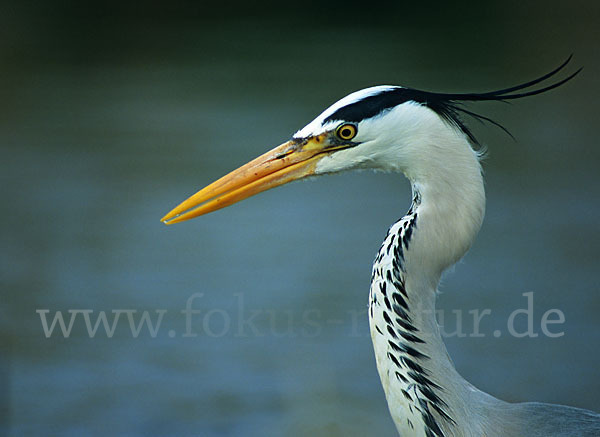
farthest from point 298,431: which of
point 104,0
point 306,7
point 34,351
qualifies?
point 104,0

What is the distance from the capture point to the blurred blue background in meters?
2.83

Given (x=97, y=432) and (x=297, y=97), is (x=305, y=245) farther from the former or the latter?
(x=297, y=97)

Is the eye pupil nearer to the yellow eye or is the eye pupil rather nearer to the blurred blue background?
the yellow eye

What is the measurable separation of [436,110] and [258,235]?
2.63 metres

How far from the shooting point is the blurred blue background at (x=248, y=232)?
283cm

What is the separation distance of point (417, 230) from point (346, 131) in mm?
224

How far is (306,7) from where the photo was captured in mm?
8289

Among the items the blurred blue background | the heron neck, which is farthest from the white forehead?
the blurred blue background

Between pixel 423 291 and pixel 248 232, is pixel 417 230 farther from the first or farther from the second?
pixel 248 232

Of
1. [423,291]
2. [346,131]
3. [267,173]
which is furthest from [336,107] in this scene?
[423,291]

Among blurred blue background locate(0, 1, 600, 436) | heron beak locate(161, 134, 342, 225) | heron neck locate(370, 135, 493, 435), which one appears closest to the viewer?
heron neck locate(370, 135, 493, 435)

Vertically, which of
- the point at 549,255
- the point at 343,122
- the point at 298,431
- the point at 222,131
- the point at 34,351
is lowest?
the point at 298,431

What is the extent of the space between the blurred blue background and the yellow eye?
4.38 ft

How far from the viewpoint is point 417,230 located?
143 cm
